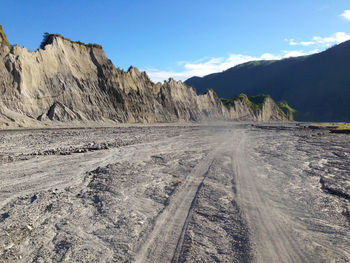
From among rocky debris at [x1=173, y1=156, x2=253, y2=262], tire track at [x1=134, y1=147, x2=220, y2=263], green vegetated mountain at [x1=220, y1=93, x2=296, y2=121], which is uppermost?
green vegetated mountain at [x1=220, y1=93, x2=296, y2=121]

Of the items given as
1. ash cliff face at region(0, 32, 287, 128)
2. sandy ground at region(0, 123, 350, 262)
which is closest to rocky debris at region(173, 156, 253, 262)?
sandy ground at region(0, 123, 350, 262)

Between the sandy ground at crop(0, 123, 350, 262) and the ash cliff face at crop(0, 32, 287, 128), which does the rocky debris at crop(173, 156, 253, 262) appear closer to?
the sandy ground at crop(0, 123, 350, 262)

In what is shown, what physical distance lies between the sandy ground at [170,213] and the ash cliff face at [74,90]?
22.2 m

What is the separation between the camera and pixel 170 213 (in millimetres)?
5281

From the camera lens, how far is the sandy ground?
3.83m

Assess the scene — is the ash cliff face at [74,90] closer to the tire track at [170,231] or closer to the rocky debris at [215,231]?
the tire track at [170,231]

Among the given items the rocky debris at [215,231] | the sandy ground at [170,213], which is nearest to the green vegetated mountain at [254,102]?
the sandy ground at [170,213]

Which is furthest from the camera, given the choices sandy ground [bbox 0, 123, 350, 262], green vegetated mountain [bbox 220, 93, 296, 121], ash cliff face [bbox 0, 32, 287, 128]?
green vegetated mountain [bbox 220, 93, 296, 121]

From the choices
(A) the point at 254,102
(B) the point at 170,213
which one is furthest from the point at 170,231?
(A) the point at 254,102

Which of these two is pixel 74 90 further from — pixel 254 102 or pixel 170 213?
pixel 254 102

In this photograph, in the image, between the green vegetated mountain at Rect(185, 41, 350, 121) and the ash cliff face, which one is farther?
the green vegetated mountain at Rect(185, 41, 350, 121)

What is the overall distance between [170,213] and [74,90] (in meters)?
36.4

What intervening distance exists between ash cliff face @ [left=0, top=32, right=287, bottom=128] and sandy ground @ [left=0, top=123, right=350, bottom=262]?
2222cm

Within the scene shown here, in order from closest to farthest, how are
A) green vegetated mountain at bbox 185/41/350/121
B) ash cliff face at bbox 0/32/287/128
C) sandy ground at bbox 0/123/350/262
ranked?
sandy ground at bbox 0/123/350/262, ash cliff face at bbox 0/32/287/128, green vegetated mountain at bbox 185/41/350/121
